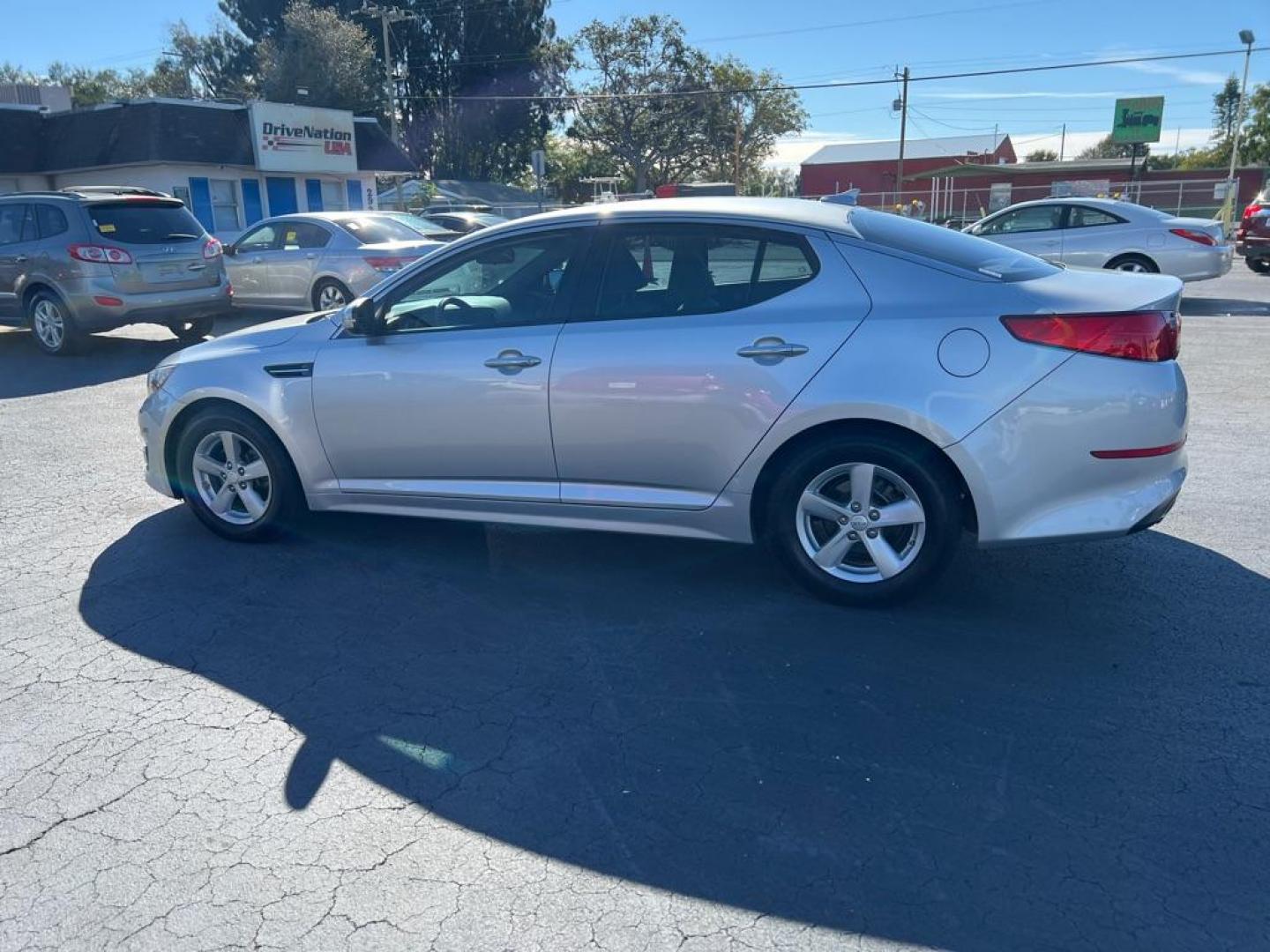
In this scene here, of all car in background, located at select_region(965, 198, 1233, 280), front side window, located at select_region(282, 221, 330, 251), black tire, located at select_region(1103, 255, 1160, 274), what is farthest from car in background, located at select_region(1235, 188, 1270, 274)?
front side window, located at select_region(282, 221, 330, 251)

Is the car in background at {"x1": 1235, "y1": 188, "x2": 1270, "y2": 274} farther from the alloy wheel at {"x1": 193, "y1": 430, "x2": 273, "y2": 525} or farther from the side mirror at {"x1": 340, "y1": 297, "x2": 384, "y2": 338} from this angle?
the alloy wheel at {"x1": 193, "y1": 430, "x2": 273, "y2": 525}

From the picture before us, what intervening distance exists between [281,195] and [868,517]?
2869 cm

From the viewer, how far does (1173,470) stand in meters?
4.01

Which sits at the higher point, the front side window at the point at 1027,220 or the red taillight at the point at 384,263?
the front side window at the point at 1027,220

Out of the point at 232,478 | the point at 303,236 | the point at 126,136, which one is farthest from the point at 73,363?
the point at 126,136

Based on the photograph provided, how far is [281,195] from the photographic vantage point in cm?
2916

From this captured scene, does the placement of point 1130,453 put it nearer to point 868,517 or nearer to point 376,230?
point 868,517

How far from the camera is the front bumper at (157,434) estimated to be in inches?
206

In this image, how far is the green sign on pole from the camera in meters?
51.5

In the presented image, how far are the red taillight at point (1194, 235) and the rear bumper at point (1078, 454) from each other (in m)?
11.1

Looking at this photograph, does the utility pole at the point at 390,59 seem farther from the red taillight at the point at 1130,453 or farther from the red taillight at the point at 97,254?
the red taillight at the point at 1130,453

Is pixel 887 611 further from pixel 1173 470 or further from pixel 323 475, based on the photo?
pixel 323 475

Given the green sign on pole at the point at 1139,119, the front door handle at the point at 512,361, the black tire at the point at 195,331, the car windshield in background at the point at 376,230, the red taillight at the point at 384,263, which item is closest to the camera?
the front door handle at the point at 512,361

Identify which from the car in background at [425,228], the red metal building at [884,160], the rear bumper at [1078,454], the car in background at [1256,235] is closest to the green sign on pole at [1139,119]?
the red metal building at [884,160]
